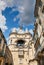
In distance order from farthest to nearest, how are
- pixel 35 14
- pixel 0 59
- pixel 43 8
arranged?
pixel 0 59 < pixel 35 14 < pixel 43 8

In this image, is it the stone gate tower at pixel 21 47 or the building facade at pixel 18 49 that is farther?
the stone gate tower at pixel 21 47

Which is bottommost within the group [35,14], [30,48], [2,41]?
[30,48]

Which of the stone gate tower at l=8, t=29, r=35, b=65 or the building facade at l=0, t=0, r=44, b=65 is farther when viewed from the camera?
the stone gate tower at l=8, t=29, r=35, b=65

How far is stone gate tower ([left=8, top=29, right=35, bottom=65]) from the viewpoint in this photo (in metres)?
48.7

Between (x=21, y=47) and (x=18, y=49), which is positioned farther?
(x=21, y=47)

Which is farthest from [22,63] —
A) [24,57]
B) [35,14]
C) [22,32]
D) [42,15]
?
[42,15]

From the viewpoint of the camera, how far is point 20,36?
2173 inches

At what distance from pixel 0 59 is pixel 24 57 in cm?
1270

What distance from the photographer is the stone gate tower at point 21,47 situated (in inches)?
1918

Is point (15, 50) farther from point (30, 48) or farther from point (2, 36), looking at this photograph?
point (2, 36)

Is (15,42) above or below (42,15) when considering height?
below

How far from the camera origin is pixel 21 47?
51.8 m

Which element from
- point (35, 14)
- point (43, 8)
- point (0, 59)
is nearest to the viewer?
point (43, 8)

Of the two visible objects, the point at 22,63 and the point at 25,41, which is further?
the point at 25,41
